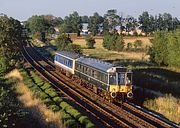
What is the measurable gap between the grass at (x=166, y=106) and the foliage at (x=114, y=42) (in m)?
65.1

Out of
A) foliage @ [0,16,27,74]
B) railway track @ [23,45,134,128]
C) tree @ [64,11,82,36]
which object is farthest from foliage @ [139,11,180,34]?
railway track @ [23,45,134,128]

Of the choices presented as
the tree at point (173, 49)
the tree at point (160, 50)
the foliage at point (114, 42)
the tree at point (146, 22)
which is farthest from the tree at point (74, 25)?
the tree at point (173, 49)

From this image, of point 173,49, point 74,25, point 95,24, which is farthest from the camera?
point 95,24

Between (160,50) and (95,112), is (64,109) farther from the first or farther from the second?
(160,50)

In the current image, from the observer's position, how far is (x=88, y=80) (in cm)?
3447

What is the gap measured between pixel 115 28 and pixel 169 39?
11598 centimetres

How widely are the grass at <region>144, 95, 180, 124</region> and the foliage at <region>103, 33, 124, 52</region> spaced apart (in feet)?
214

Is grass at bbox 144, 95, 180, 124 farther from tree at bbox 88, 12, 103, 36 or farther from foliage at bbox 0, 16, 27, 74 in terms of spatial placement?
tree at bbox 88, 12, 103, 36

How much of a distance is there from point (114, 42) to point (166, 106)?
237ft

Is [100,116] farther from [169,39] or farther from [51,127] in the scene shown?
[169,39]

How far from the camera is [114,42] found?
326 feet

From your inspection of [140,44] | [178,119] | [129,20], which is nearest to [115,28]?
[129,20]

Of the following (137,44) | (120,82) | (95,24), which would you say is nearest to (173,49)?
(120,82)

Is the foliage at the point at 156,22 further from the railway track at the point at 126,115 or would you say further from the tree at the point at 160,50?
the railway track at the point at 126,115
